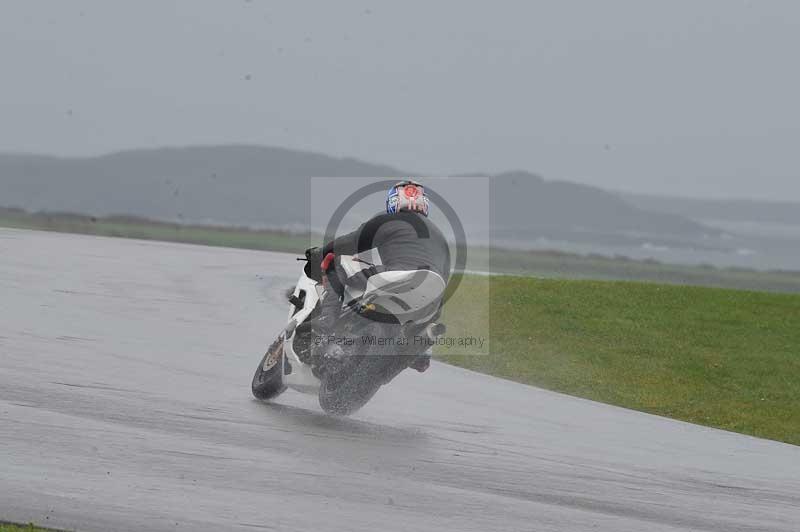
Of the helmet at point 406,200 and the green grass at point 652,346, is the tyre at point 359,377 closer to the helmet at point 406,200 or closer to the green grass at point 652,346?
the helmet at point 406,200

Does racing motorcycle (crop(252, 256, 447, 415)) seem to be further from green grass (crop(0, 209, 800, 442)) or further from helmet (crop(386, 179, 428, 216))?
green grass (crop(0, 209, 800, 442))

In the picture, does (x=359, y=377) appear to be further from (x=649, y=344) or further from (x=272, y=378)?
(x=649, y=344)

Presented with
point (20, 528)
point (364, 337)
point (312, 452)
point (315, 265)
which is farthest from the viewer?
point (315, 265)

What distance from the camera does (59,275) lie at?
20.0 meters

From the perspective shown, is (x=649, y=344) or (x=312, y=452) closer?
(x=312, y=452)

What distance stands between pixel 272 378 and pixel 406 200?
177 centimetres

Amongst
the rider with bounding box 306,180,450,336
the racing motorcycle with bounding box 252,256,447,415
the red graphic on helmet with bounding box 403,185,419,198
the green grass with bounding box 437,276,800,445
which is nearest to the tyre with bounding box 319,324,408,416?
the racing motorcycle with bounding box 252,256,447,415

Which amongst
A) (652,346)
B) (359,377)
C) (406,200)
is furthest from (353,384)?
(652,346)

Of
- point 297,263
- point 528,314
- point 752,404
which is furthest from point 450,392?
point 297,263

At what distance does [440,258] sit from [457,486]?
233 cm

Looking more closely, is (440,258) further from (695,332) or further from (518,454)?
(695,332)

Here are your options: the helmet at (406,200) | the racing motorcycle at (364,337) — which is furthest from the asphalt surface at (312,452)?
the helmet at (406,200)

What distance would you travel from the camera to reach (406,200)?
10164 millimetres

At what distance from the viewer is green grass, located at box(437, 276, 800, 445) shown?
15.1 m
